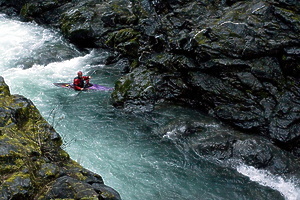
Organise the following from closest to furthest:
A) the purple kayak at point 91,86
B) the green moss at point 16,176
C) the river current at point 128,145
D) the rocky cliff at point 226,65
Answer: the green moss at point 16,176
the river current at point 128,145
the rocky cliff at point 226,65
the purple kayak at point 91,86

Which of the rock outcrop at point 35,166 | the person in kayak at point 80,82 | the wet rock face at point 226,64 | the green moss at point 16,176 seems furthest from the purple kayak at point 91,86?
the green moss at point 16,176

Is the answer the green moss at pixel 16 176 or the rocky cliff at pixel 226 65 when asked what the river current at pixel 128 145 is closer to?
the rocky cliff at pixel 226 65

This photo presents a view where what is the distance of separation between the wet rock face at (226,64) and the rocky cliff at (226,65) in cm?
3

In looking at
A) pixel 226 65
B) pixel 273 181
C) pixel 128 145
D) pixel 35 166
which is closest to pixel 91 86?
pixel 128 145

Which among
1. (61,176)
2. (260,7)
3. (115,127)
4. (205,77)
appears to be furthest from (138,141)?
(260,7)

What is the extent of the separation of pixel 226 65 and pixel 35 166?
8.01 meters

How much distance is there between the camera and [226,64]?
35.9ft

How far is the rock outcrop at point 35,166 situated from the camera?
427 cm

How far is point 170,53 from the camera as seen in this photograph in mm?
12500

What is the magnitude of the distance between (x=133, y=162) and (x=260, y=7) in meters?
7.44

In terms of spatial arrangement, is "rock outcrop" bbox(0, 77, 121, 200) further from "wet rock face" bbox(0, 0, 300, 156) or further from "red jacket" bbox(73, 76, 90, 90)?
"red jacket" bbox(73, 76, 90, 90)

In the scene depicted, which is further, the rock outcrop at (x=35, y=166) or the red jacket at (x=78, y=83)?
the red jacket at (x=78, y=83)

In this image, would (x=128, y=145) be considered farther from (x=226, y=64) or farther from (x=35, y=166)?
(x=35, y=166)

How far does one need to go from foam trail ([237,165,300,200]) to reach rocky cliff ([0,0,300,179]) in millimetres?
545
